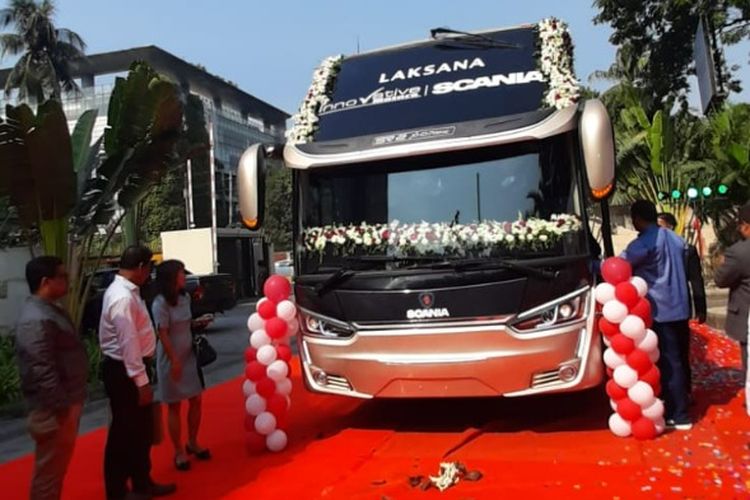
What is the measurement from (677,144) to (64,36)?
107ft

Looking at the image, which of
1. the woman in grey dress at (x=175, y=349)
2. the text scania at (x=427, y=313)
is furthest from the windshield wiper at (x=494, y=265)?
the woman in grey dress at (x=175, y=349)

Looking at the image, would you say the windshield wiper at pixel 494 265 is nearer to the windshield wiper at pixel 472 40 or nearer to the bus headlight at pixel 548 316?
the bus headlight at pixel 548 316

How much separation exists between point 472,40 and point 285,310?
9.95 feet

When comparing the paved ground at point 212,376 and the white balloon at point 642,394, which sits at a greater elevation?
the white balloon at point 642,394

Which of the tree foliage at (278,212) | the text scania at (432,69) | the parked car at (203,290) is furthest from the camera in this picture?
the tree foliage at (278,212)

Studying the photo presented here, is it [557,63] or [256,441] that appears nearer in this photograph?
[256,441]

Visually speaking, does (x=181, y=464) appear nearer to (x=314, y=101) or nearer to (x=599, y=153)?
(x=314, y=101)

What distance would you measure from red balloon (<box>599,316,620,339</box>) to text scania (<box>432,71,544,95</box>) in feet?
6.75

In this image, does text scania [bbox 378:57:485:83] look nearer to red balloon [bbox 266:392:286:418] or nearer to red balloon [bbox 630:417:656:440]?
red balloon [bbox 266:392:286:418]

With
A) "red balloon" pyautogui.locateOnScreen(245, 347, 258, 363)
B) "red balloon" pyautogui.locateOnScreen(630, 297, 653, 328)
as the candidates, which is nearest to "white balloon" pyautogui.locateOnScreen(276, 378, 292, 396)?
"red balloon" pyautogui.locateOnScreen(245, 347, 258, 363)

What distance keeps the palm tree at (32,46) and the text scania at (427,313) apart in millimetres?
36725

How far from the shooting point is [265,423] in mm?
5664

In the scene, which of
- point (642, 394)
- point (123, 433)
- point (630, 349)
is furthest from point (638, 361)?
point (123, 433)

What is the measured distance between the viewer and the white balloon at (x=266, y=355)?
229 inches
